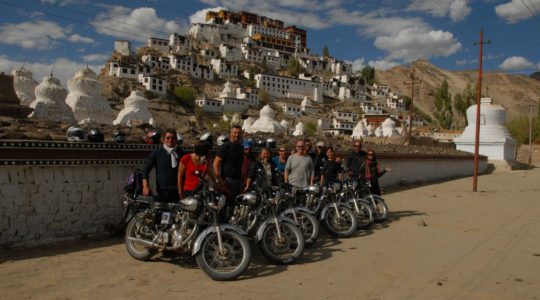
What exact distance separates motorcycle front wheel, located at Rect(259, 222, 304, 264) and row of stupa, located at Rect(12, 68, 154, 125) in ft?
32.1

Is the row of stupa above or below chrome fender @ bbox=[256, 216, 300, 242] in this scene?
above

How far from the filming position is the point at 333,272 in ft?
19.8

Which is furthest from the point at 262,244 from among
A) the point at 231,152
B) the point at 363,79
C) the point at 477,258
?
the point at 363,79

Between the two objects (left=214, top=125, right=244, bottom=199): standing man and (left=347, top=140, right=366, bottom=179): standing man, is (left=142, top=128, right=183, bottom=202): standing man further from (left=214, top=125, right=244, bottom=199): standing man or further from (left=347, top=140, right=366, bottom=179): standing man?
(left=347, top=140, right=366, bottom=179): standing man

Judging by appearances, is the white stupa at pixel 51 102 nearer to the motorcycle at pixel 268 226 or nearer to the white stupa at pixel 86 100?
the white stupa at pixel 86 100

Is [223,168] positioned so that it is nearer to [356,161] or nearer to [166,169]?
[166,169]

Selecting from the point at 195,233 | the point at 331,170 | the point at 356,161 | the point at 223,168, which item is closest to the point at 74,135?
the point at 223,168

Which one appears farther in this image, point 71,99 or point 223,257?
point 71,99

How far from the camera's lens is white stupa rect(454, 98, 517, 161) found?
3212 cm

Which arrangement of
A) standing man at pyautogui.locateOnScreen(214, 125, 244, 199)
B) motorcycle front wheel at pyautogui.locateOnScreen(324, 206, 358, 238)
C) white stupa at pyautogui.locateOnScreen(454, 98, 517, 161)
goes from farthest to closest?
1. white stupa at pyautogui.locateOnScreen(454, 98, 517, 161)
2. motorcycle front wheel at pyautogui.locateOnScreen(324, 206, 358, 238)
3. standing man at pyautogui.locateOnScreen(214, 125, 244, 199)

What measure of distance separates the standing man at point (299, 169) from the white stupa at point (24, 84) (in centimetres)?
1297

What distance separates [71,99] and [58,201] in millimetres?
11919

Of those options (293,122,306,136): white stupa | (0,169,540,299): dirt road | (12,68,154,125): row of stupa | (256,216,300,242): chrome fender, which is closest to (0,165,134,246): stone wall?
(0,169,540,299): dirt road

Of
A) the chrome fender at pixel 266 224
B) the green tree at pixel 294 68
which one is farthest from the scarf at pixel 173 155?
the green tree at pixel 294 68
